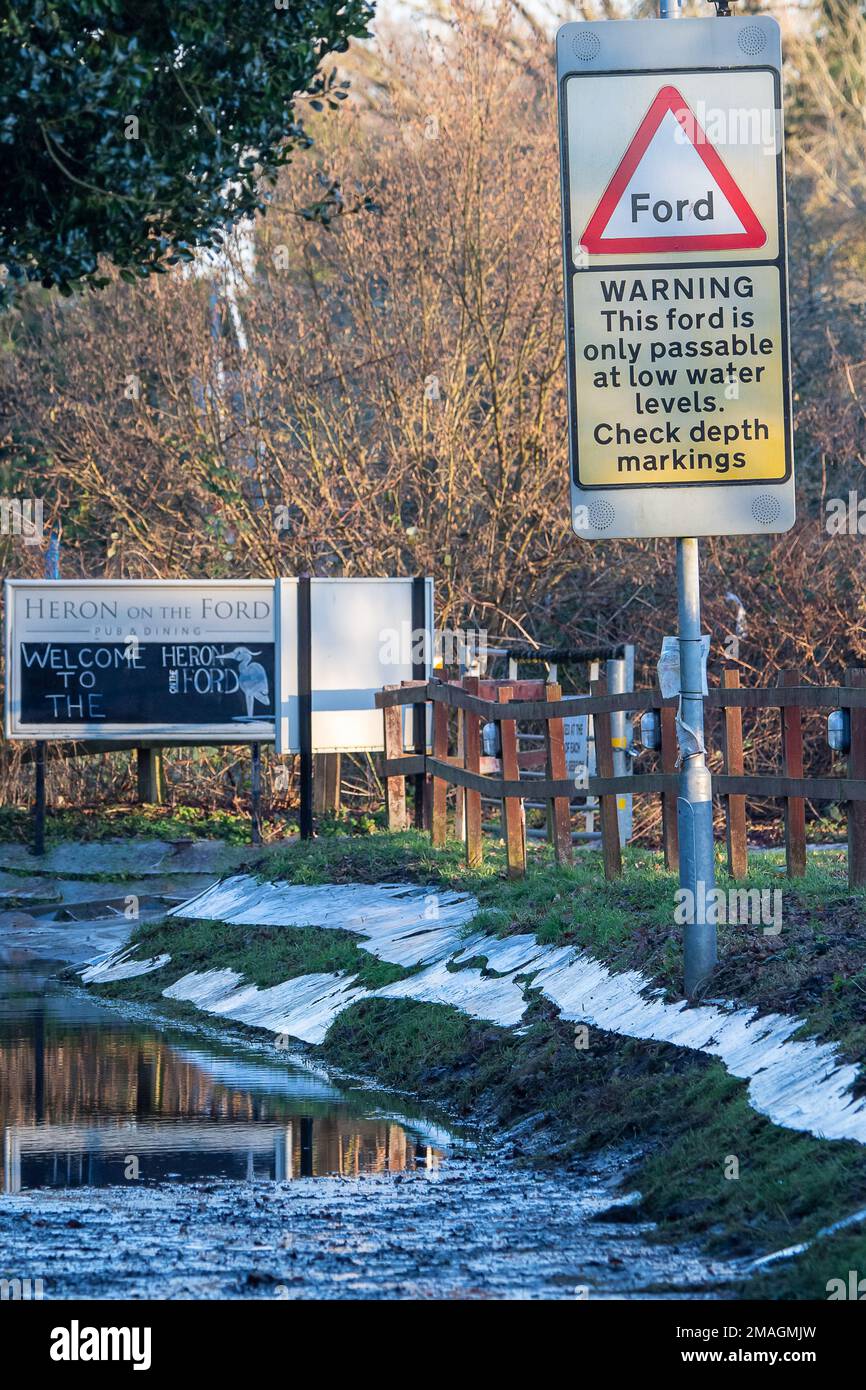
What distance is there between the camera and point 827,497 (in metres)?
22.7

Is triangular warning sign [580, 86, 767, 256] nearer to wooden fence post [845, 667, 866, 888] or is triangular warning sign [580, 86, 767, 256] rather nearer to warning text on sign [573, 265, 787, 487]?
warning text on sign [573, 265, 787, 487]

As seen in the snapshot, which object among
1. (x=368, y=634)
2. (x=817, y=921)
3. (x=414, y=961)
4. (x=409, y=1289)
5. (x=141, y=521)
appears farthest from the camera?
(x=141, y=521)

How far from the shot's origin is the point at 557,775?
12.8m

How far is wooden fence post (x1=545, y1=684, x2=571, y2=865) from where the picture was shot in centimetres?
1276

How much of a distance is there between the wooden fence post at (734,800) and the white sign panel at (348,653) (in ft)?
23.9

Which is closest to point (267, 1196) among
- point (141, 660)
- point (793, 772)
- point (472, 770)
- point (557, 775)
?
point (793, 772)

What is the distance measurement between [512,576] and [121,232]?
30.1ft

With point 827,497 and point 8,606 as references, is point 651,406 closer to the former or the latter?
point 8,606

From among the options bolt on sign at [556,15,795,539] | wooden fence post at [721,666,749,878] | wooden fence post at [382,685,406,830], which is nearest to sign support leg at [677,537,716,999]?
bolt on sign at [556,15,795,539]

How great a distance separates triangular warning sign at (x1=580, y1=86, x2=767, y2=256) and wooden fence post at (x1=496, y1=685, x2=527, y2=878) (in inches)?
196

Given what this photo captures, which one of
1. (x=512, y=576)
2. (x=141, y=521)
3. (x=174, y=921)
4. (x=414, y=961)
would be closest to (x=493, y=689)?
(x=174, y=921)

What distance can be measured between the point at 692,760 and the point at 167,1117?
280cm

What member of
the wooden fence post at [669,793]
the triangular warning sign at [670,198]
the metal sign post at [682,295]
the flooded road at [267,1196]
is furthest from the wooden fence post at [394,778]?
the triangular warning sign at [670,198]

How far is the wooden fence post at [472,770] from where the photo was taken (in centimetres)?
1380
